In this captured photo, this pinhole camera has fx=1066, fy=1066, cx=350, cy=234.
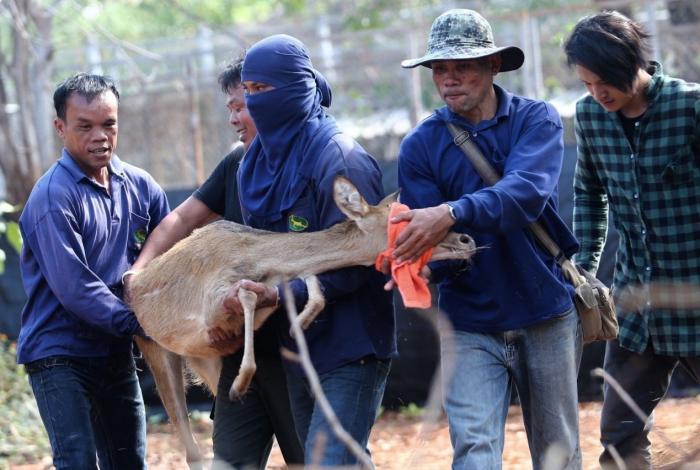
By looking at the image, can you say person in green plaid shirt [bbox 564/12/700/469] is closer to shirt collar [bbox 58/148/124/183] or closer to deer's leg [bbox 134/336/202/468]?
deer's leg [bbox 134/336/202/468]

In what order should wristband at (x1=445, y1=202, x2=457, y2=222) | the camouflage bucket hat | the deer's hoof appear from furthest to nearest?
the camouflage bucket hat < the deer's hoof < wristband at (x1=445, y1=202, x2=457, y2=222)

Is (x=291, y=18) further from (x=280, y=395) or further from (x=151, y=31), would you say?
(x=280, y=395)

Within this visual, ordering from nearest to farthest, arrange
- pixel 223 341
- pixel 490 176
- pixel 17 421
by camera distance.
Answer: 1. pixel 490 176
2. pixel 223 341
3. pixel 17 421

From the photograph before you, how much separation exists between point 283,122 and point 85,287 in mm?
1223

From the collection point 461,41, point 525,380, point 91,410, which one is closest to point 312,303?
point 525,380

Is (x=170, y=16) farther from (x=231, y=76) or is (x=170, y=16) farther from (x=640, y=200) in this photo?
(x=640, y=200)

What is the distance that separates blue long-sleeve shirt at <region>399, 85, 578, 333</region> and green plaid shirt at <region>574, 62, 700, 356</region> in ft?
2.11

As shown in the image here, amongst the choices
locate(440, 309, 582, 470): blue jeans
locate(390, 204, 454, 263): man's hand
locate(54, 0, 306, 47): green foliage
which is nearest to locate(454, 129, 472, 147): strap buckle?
locate(390, 204, 454, 263): man's hand

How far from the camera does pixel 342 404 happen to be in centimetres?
421

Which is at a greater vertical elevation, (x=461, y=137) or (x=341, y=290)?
(x=461, y=137)

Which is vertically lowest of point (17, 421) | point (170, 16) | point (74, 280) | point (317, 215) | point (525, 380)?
point (17, 421)

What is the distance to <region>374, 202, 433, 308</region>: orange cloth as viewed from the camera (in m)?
4.02

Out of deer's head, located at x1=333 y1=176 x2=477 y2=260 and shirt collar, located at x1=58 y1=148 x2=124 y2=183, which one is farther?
shirt collar, located at x1=58 y1=148 x2=124 y2=183

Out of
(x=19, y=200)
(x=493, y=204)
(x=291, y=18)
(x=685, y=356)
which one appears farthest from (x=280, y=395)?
(x=291, y=18)
